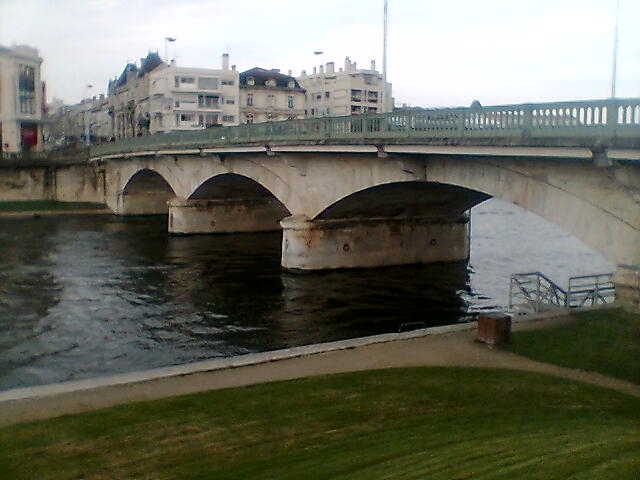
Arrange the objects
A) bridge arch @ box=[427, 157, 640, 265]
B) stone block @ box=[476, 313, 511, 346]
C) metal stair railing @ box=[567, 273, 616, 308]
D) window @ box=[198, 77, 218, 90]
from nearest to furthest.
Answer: stone block @ box=[476, 313, 511, 346] < bridge arch @ box=[427, 157, 640, 265] < metal stair railing @ box=[567, 273, 616, 308] < window @ box=[198, 77, 218, 90]

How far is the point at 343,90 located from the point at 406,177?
312 feet

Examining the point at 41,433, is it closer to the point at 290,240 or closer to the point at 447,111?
the point at 447,111

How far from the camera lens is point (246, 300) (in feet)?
95.6

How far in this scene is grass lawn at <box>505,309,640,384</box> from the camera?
1500cm

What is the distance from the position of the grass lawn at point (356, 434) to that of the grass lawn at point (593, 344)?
5.64 ft

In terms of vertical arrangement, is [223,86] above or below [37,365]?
above

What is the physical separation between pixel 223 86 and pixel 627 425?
9117 centimetres

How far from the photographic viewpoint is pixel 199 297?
97.7ft

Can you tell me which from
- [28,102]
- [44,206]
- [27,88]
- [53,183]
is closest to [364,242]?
[44,206]

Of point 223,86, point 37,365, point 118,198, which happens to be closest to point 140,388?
point 37,365

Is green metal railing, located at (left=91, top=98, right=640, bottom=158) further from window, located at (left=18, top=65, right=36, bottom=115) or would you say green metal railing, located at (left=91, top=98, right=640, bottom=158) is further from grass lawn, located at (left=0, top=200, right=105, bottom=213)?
A: window, located at (left=18, top=65, right=36, bottom=115)

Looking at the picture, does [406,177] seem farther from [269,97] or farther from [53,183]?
[269,97]

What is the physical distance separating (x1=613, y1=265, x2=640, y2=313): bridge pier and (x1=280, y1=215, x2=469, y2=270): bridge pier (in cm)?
1759

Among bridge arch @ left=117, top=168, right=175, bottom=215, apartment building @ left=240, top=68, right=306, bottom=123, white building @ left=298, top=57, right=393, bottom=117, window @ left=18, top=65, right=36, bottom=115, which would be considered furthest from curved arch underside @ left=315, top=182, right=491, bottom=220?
white building @ left=298, top=57, right=393, bottom=117
